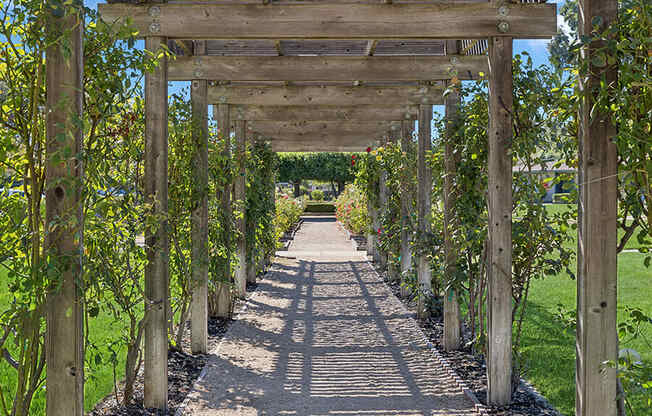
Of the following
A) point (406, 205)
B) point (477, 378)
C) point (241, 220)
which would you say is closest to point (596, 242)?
point (477, 378)

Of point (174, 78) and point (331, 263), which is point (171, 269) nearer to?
point (174, 78)

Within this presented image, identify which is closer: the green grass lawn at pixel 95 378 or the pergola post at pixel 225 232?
the green grass lawn at pixel 95 378

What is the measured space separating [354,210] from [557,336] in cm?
1231

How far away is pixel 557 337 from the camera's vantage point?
645cm

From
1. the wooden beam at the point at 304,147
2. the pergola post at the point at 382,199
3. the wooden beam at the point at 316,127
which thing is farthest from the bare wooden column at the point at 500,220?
the wooden beam at the point at 304,147

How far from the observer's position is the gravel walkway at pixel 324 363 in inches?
180

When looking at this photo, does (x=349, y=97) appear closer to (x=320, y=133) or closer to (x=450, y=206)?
(x=450, y=206)

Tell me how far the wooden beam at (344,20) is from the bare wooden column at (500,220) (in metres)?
0.19

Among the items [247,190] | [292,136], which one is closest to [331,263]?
[292,136]

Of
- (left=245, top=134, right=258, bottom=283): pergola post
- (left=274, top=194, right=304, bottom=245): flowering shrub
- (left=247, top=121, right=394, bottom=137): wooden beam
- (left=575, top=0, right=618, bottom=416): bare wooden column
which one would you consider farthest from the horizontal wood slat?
(left=274, top=194, right=304, bottom=245): flowering shrub

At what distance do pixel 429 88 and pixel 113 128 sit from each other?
454 centimetres

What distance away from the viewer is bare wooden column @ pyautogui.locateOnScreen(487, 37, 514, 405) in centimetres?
417

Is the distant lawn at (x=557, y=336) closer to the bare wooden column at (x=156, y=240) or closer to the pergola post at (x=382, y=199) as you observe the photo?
the bare wooden column at (x=156, y=240)

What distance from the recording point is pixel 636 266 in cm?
1169
